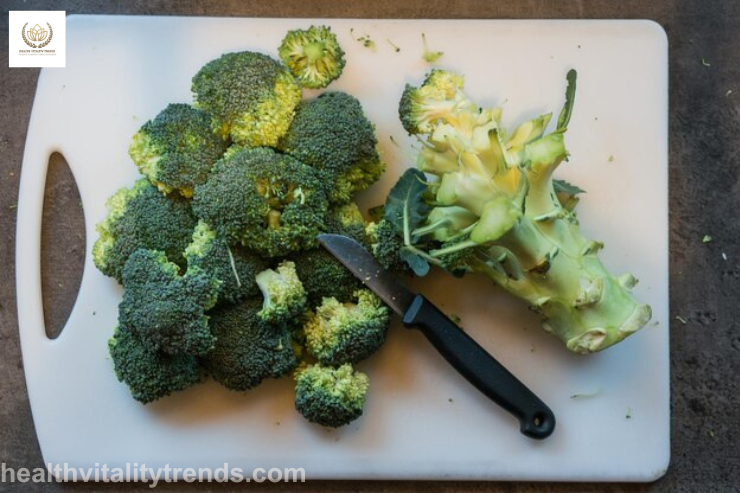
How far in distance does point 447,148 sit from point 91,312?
0.80 m

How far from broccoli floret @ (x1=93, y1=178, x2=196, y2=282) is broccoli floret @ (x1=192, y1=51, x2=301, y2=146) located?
18 centimetres

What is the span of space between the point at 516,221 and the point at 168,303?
63 cm

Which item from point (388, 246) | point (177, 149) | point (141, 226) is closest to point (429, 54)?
point (388, 246)

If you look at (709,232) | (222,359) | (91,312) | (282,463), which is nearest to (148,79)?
(91,312)

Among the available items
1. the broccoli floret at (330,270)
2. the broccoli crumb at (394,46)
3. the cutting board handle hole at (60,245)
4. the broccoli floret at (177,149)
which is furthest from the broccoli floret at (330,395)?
the broccoli crumb at (394,46)

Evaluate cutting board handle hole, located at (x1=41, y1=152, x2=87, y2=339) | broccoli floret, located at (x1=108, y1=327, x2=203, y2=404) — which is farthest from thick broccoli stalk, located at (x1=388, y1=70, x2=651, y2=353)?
cutting board handle hole, located at (x1=41, y1=152, x2=87, y2=339)

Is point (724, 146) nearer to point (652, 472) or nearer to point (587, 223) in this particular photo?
point (587, 223)

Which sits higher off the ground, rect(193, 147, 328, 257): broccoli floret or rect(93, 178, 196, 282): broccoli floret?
rect(193, 147, 328, 257): broccoli floret

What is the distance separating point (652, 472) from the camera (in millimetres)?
1577

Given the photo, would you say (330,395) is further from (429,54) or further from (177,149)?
(429,54)

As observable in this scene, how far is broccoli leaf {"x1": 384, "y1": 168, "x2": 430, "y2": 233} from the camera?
1455mm

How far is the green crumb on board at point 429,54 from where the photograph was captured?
5.28 feet

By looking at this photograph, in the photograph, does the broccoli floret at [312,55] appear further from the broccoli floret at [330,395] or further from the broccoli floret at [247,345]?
the broccoli floret at [330,395]

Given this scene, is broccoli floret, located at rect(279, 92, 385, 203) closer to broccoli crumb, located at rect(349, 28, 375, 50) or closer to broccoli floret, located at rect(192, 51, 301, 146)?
broccoli floret, located at rect(192, 51, 301, 146)
